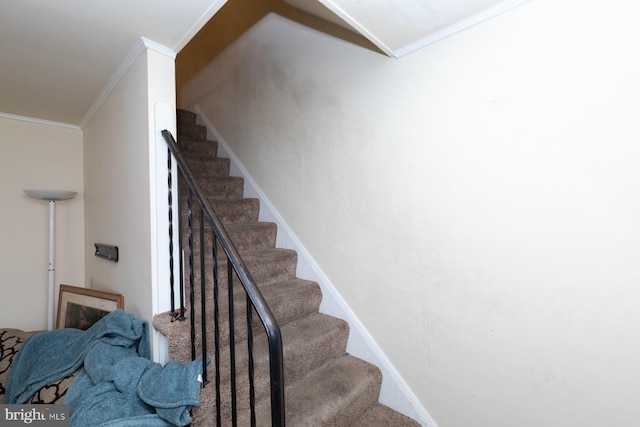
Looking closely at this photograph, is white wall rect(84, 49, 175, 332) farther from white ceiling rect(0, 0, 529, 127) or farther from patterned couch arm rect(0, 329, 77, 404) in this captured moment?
patterned couch arm rect(0, 329, 77, 404)

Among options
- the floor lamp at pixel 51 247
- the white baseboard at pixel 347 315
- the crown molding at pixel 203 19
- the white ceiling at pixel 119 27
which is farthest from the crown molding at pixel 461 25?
the floor lamp at pixel 51 247

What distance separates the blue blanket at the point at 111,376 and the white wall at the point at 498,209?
3.51 ft

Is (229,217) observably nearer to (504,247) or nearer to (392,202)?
(392,202)

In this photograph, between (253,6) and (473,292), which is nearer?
(473,292)

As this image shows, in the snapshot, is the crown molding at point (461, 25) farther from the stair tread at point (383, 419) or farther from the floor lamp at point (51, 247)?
the floor lamp at point (51, 247)

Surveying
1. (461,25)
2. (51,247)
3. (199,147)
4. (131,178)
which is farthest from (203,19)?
(51,247)

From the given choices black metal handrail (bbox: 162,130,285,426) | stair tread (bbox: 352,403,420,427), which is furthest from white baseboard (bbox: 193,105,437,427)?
black metal handrail (bbox: 162,130,285,426)

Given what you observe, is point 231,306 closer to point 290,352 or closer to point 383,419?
point 290,352

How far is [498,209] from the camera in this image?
46.9 inches

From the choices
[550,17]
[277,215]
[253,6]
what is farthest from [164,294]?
[253,6]

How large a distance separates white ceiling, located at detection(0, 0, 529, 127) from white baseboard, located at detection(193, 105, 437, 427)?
4.22 ft

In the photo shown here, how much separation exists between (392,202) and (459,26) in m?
0.85

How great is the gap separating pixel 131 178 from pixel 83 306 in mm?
984

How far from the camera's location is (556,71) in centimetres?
103
